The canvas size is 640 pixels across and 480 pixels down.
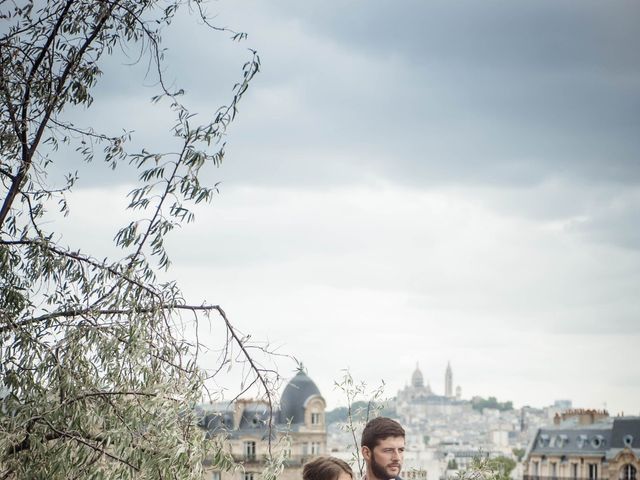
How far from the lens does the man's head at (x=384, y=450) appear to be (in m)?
5.73

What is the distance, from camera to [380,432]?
18.8 feet

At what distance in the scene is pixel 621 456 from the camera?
57562 mm

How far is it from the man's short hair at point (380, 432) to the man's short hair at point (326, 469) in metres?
0.57

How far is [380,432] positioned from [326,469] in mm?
685

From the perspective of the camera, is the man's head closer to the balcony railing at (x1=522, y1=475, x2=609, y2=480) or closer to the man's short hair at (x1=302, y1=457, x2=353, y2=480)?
the man's short hair at (x1=302, y1=457, x2=353, y2=480)

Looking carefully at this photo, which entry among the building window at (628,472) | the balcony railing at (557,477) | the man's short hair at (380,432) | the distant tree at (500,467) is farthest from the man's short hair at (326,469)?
the balcony railing at (557,477)

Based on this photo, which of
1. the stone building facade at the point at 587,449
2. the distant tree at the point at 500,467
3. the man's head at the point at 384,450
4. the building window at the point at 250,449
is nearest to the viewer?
the man's head at the point at 384,450

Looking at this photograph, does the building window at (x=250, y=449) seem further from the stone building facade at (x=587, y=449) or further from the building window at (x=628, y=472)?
the building window at (x=628, y=472)

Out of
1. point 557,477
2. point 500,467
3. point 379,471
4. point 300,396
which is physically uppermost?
point 300,396

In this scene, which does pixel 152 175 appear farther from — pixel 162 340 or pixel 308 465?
pixel 308 465

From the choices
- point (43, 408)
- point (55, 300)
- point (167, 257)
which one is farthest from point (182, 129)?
point (43, 408)

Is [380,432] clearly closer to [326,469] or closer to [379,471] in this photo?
[379,471]

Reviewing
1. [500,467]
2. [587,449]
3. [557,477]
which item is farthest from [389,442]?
[557,477]

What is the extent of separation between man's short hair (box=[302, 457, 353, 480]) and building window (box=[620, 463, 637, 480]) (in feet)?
182
